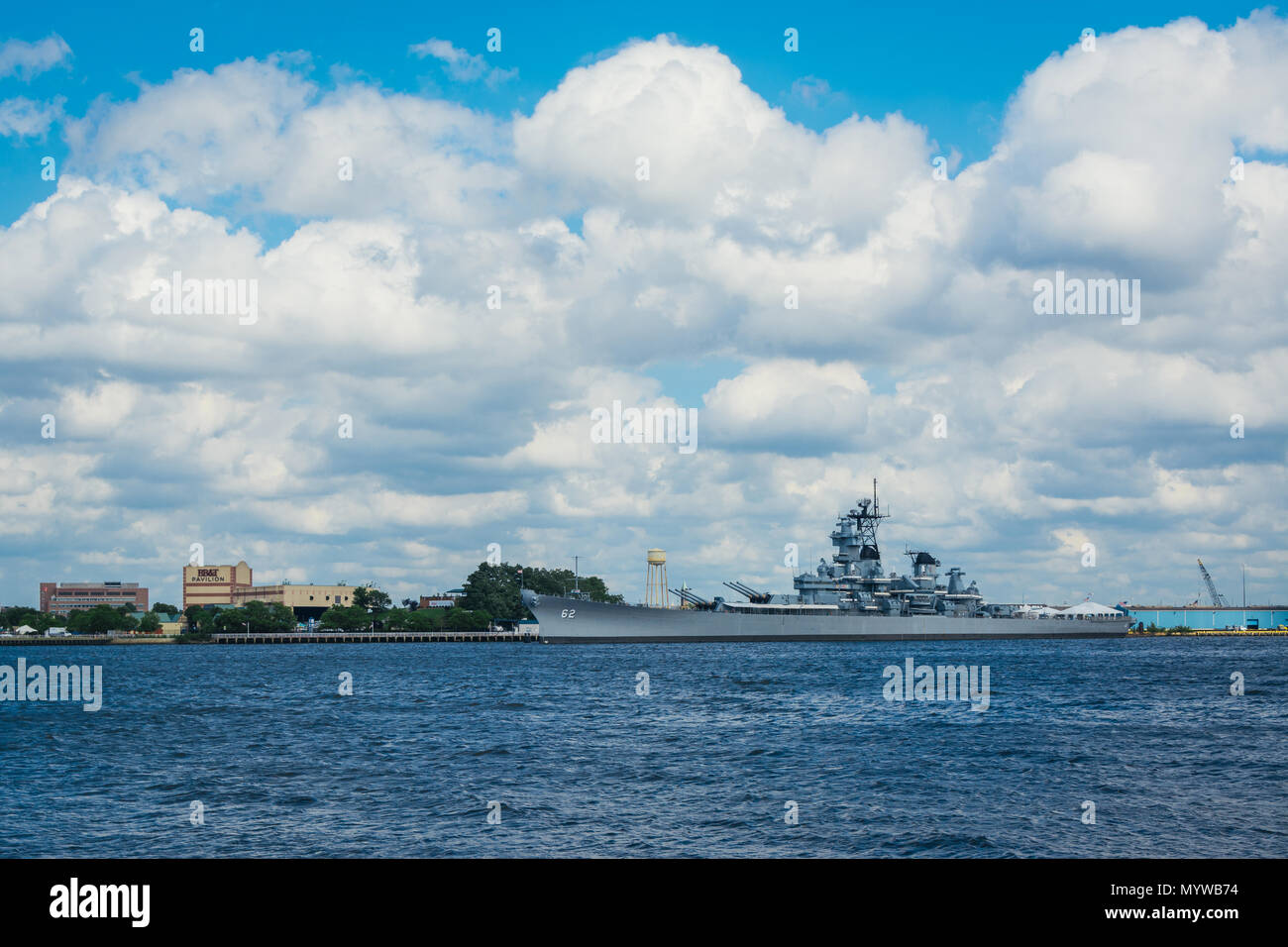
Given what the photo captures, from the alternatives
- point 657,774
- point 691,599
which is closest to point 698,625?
point 691,599

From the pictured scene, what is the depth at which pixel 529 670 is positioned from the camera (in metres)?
96.1

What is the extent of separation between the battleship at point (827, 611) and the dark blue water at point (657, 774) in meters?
82.4

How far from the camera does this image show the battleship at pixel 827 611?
14875cm

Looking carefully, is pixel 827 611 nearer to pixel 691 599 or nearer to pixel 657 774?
pixel 691 599

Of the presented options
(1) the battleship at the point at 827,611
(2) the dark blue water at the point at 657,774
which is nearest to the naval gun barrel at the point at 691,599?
(1) the battleship at the point at 827,611


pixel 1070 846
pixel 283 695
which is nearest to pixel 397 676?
pixel 283 695

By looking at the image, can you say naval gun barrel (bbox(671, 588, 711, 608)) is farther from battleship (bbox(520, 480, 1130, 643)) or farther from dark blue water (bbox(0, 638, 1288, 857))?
dark blue water (bbox(0, 638, 1288, 857))

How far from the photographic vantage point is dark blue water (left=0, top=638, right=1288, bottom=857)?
79.2 feet

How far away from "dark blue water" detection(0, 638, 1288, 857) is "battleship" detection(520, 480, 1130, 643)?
270 ft

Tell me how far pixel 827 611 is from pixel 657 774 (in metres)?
126

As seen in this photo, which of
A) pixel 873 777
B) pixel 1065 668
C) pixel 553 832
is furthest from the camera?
pixel 1065 668
